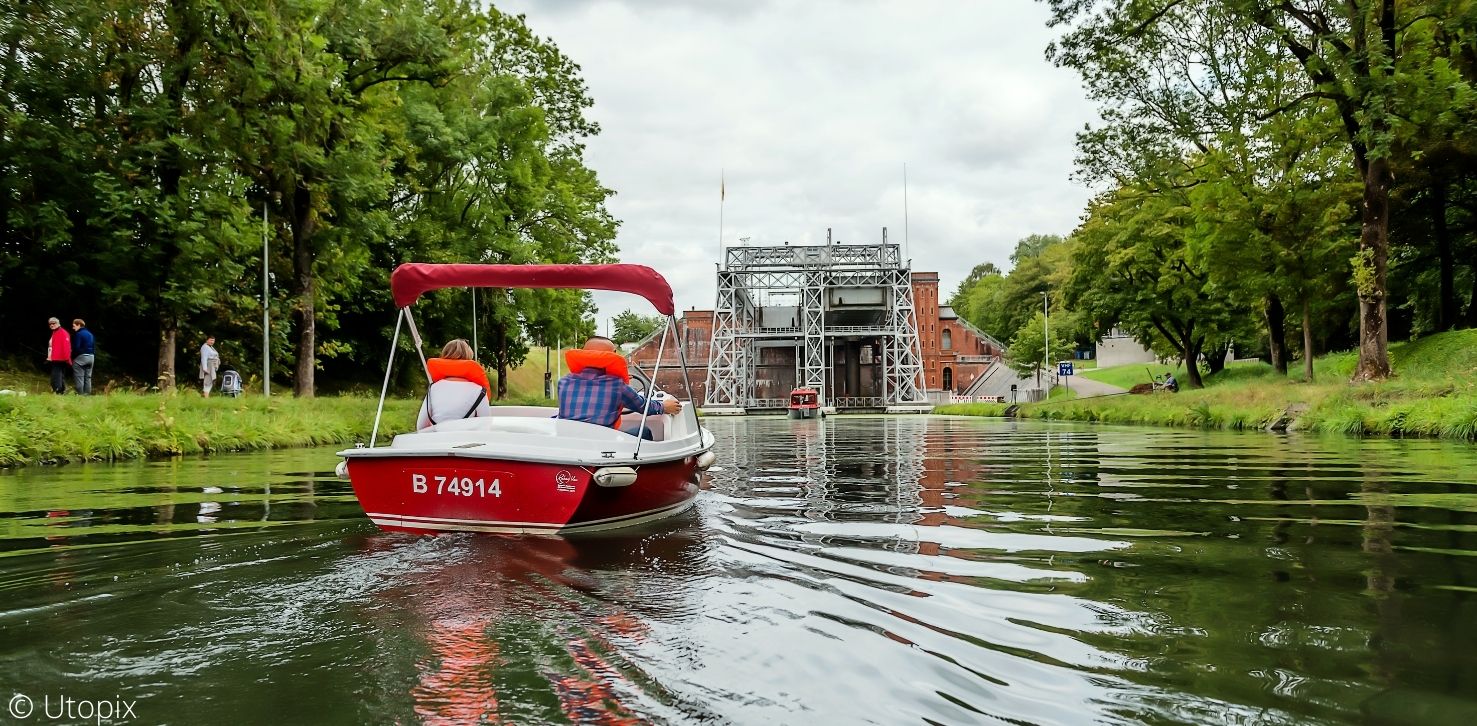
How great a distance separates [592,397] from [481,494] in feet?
4.60

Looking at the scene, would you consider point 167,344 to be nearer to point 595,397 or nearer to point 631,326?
point 595,397

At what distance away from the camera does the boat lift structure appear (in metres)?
61.9

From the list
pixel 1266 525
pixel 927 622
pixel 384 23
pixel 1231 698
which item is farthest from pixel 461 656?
pixel 384 23

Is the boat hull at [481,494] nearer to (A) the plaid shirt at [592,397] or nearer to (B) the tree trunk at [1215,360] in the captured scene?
(A) the plaid shirt at [592,397]

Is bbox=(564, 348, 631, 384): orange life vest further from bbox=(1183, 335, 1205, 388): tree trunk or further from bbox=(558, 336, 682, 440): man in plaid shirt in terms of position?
bbox=(1183, 335, 1205, 388): tree trunk

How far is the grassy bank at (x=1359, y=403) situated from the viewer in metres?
14.0

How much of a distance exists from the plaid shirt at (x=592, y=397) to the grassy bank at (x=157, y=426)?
8.69 metres

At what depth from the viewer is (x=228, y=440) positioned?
14.6 metres

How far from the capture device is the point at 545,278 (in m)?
6.96

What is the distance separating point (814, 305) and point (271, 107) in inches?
1847

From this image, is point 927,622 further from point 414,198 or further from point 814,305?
point 814,305

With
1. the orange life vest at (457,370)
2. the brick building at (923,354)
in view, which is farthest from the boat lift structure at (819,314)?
the orange life vest at (457,370)

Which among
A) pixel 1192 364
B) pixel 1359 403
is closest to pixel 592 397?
pixel 1359 403

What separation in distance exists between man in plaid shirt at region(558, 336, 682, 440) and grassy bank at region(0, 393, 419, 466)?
870 cm
